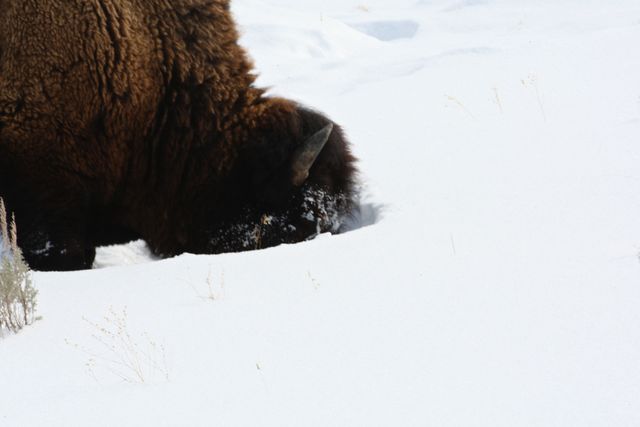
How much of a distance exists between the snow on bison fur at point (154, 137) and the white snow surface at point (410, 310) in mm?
557

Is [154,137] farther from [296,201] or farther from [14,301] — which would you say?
[14,301]

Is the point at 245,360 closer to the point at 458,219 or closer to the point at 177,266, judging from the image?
the point at 177,266

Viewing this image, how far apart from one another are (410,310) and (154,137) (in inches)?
96.2

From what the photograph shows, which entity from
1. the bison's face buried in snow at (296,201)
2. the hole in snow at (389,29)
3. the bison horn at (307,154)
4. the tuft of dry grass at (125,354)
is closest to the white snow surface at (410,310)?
the tuft of dry grass at (125,354)

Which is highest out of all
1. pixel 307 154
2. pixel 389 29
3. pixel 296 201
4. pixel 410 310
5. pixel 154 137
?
pixel 389 29

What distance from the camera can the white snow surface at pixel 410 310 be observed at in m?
2.26

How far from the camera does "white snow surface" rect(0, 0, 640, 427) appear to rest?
→ 2.26 metres

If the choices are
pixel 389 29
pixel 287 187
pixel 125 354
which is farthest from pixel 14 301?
pixel 389 29

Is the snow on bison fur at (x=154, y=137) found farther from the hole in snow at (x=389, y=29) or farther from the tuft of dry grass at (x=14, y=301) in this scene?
the hole in snow at (x=389, y=29)

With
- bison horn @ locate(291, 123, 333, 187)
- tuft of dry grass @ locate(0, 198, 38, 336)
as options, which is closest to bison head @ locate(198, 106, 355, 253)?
bison horn @ locate(291, 123, 333, 187)

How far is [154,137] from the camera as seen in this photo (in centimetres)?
480

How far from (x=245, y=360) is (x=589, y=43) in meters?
5.89

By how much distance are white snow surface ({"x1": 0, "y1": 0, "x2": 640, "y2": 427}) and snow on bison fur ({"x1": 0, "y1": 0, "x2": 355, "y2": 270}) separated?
557 millimetres

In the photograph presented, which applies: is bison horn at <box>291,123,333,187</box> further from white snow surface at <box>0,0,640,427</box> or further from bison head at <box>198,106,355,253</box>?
white snow surface at <box>0,0,640,427</box>
